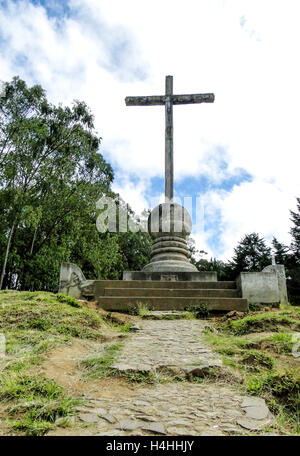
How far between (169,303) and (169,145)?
16.2 feet

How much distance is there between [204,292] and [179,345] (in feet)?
9.48

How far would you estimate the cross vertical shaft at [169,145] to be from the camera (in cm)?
905

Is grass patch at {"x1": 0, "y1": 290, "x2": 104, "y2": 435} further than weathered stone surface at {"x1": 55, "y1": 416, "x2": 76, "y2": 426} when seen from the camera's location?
Yes

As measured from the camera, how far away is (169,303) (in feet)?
19.3

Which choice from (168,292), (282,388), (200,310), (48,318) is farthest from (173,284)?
(282,388)

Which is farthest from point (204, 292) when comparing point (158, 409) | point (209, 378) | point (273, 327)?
point (158, 409)

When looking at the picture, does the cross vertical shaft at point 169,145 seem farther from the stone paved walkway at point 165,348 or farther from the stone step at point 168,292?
the stone paved walkway at point 165,348

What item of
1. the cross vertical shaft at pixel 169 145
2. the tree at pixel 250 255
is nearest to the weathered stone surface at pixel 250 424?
the cross vertical shaft at pixel 169 145

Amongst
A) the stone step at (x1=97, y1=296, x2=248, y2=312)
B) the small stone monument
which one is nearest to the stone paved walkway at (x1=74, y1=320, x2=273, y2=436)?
the stone step at (x1=97, y1=296, x2=248, y2=312)

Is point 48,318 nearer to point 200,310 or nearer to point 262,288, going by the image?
point 200,310

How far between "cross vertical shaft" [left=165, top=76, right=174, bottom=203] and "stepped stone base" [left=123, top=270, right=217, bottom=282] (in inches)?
86.7

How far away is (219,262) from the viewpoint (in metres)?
34.3

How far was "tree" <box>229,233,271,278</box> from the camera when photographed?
92.5 ft

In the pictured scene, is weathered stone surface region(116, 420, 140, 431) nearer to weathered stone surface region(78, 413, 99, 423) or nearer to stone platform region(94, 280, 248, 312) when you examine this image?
weathered stone surface region(78, 413, 99, 423)
